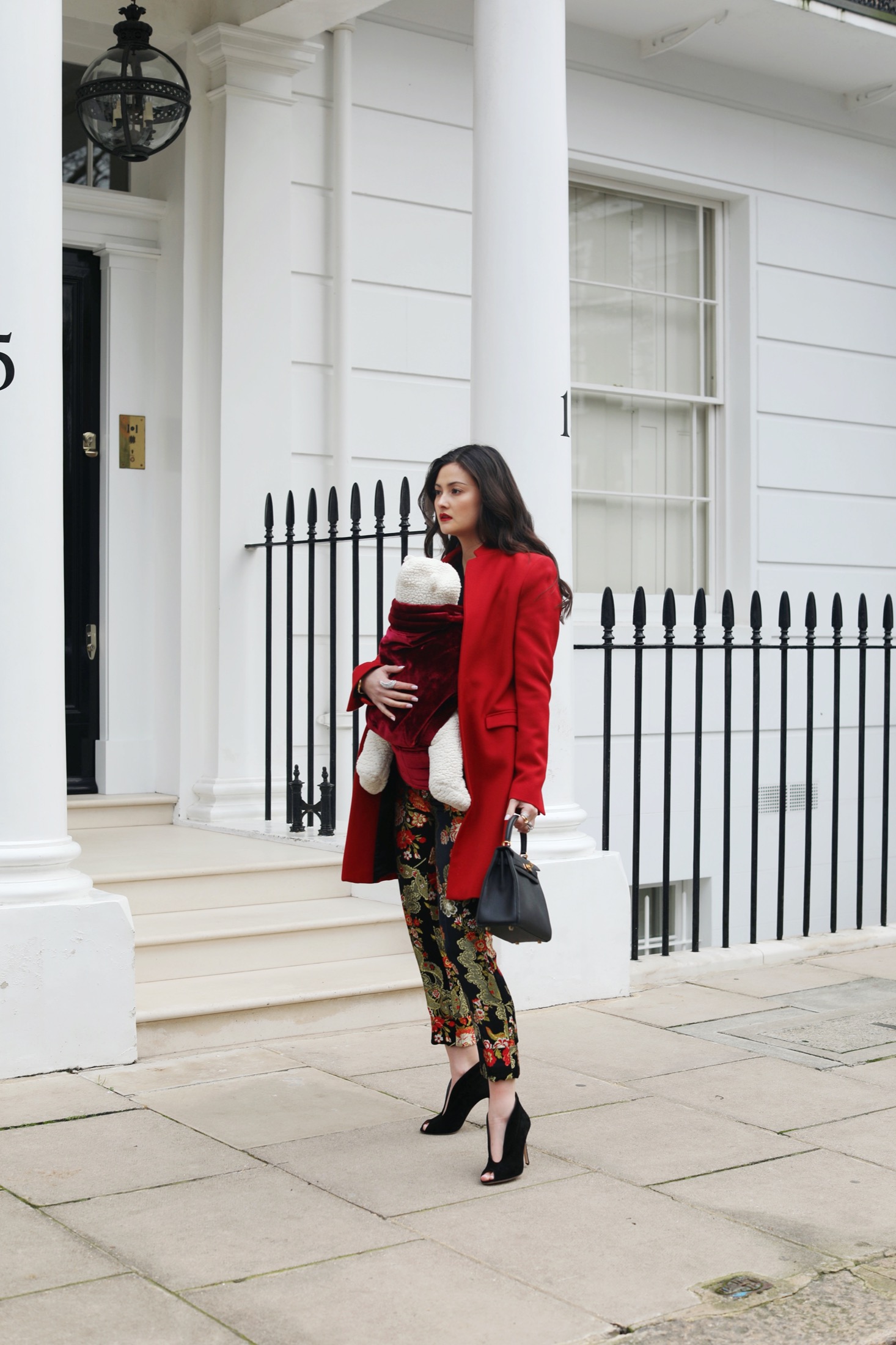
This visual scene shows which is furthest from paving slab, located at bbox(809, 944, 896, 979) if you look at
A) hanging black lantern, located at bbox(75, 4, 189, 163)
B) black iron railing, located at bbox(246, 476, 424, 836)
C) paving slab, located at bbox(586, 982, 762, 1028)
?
hanging black lantern, located at bbox(75, 4, 189, 163)

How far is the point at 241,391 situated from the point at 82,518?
0.90 meters

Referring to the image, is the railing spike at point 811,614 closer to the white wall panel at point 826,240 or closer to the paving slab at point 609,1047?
the paving slab at point 609,1047

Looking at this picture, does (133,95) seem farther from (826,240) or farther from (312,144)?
(826,240)

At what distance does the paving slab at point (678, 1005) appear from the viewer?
492 centimetres

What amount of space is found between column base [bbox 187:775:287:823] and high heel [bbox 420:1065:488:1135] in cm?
277

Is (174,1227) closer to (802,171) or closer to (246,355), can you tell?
(246,355)

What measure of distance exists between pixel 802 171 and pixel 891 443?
5.64 ft

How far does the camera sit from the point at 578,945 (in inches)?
201

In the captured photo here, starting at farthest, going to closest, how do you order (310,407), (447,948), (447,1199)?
(310,407) → (447,948) → (447,1199)

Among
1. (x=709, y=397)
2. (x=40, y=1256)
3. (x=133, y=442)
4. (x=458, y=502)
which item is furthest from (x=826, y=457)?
(x=40, y=1256)

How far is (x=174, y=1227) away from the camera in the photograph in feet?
9.62

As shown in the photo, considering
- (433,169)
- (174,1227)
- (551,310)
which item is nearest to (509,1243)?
(174,1227)

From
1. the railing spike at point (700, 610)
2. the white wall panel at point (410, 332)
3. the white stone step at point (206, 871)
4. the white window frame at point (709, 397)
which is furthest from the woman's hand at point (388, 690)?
the white window frame at point (709, 397)

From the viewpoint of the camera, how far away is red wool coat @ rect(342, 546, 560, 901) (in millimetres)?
3250
